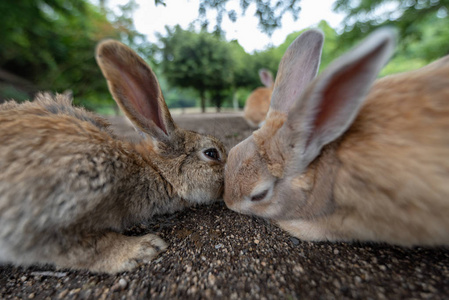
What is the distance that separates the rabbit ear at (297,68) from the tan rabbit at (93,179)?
93 centimetres

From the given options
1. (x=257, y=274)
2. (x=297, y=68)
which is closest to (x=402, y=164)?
(x=257, y=274)

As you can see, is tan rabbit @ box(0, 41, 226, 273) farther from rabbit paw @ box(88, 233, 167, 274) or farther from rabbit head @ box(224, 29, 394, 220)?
rabbit head @ box(224, 29, 394, 220)

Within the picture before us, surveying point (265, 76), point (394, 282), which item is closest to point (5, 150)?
point (394, 282)

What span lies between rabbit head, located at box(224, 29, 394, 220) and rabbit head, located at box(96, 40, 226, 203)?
334mm

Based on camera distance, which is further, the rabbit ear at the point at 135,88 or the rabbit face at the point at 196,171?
the rabbit face at the point at 196,171

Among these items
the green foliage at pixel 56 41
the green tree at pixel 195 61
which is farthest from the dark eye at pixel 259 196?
the green tree at pixel 195 61

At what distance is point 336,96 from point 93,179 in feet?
5.22

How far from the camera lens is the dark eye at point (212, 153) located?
2.18m

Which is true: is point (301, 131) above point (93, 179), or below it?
above

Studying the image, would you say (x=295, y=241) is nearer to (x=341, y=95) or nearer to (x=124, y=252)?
(x=341, y=95)

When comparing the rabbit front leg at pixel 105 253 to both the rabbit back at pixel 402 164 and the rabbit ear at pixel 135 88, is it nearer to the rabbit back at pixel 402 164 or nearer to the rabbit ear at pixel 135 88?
the rabbit ear at pixel 135 88

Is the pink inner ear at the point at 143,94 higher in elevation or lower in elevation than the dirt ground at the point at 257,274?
higher

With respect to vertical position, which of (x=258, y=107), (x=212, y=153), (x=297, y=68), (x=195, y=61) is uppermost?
(x=195, y=61)

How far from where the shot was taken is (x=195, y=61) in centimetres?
1397
